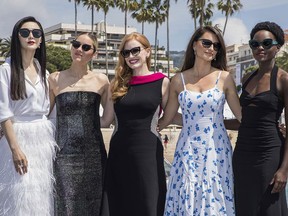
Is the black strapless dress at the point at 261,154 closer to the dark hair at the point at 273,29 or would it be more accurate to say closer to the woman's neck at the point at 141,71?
the dark hair at the point at 273,29

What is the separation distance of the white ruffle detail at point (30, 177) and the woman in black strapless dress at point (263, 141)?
1.90 meters

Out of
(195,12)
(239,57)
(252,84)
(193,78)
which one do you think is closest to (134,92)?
(193,78)

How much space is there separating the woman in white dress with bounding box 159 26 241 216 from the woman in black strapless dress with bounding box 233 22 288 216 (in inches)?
7.2

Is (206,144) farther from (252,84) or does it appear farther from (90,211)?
(90,211)

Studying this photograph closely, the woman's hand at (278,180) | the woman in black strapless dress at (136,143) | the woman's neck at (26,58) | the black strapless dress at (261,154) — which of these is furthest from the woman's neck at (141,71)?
the woman's hand at (278,180)

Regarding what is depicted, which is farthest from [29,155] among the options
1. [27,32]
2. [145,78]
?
[145,78]

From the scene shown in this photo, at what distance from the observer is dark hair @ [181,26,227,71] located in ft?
17.2

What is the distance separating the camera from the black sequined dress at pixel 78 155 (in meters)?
5.43

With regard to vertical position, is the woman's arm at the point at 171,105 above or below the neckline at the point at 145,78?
below

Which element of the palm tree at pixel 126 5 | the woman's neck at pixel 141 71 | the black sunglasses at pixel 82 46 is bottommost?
the woman's neck at pixel 141 71

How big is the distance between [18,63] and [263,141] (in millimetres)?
2525

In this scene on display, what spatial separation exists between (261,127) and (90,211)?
2108 mm

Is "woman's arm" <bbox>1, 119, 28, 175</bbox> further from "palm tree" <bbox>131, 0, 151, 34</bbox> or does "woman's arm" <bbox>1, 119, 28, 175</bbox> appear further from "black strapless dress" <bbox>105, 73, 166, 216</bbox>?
"palm tree" <bbox>131, 0, 151, 34</bbox>

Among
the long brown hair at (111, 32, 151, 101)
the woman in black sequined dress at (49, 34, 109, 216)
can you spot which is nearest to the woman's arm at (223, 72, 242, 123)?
the long brown hair at (111, 32, 151, 101)
